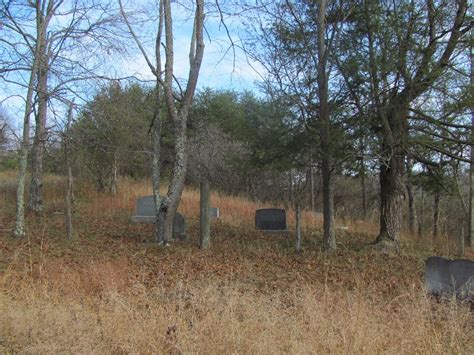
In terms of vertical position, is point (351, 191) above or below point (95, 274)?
above

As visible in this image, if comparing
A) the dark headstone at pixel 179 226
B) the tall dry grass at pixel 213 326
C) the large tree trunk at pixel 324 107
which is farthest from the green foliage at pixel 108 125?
the tall dry grass at pixel 213 326

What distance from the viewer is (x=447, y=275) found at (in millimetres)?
8055

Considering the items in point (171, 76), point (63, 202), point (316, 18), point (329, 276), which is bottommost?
point (329, 276)

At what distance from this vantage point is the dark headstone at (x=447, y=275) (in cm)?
788

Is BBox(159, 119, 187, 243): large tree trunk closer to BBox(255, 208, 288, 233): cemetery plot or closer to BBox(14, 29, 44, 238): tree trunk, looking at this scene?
BBox(14, 29, 44, 238): tree trunk

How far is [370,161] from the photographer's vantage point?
12.6 metres

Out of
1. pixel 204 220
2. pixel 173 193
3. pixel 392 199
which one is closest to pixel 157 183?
pixel 173 193

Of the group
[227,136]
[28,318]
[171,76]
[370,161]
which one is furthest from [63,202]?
[28,318]

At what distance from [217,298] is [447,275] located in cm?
419

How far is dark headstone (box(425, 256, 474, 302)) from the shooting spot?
7879 millimetres

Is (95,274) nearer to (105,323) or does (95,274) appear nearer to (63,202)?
(105,323)

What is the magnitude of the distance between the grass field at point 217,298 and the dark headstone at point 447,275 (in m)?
0.27

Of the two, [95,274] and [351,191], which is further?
[351,191]

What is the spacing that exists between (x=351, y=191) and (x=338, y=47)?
19.3 metres
